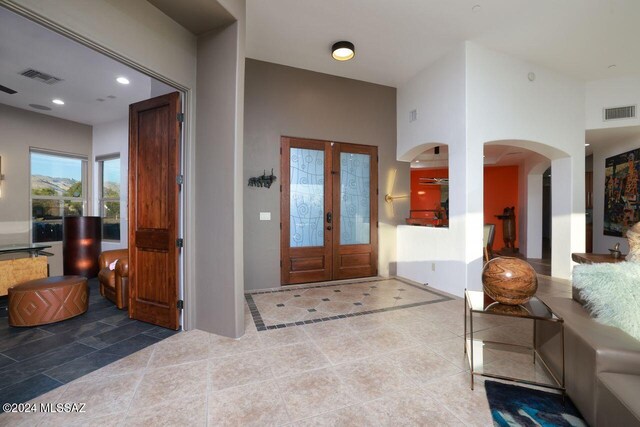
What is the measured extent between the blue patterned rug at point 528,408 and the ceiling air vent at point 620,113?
219 inches

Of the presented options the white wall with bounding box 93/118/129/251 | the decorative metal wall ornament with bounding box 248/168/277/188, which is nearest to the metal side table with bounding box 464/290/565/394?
the decorative metal wall ornament with bounding box 248/168/277/188

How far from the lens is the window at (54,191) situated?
543 centimetres

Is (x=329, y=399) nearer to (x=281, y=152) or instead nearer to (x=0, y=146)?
(x=281, y=152)

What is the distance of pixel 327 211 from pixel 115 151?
4.78m

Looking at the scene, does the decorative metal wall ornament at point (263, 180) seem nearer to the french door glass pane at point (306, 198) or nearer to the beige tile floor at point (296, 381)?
the french door glass pane at point (306, 198)

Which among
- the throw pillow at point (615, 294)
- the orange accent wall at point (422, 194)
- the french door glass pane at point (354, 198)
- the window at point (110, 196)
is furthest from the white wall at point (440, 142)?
the window at point (110, 196)

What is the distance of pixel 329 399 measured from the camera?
186 cm

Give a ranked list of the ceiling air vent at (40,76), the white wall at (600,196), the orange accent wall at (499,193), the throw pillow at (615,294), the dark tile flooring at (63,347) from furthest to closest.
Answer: the orange accent wall at (499,193), the white wall at (600,196), the ceiling air vent at (40,76), the dark tile flooring at (63,347), the throw pillow at (615,294)

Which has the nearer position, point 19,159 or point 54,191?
point 19,159

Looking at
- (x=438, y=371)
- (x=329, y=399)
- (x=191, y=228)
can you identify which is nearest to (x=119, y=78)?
(x=191, y=228)

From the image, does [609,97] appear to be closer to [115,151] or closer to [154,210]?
[154,210]

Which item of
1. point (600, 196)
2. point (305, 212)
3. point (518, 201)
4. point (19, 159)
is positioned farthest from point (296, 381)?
point (518, 201)

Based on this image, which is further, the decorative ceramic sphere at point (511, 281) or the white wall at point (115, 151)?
the white wall at point (115, 151)

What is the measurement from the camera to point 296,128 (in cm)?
468
